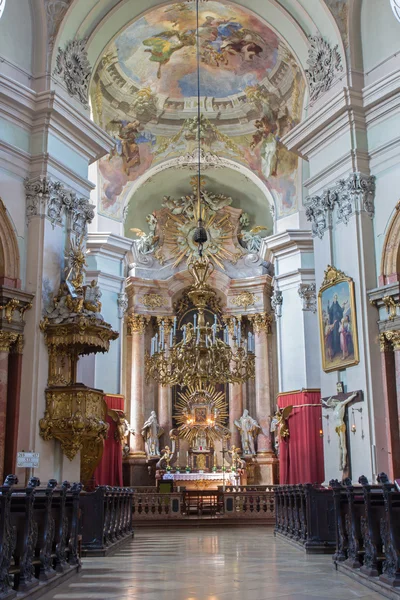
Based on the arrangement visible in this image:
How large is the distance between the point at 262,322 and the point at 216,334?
149cm

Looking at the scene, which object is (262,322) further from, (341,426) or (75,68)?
(75,68)

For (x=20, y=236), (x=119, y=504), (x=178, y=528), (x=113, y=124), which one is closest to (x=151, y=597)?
(x=119, y=504)

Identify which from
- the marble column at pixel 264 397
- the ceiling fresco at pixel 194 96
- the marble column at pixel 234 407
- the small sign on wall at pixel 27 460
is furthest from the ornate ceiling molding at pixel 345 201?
the marble column at pixel 264 397

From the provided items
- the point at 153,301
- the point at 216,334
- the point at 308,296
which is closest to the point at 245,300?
the point at 216,334

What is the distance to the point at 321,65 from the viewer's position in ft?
44.9

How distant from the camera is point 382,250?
1205 cm

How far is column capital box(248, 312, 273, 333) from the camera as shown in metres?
21.0

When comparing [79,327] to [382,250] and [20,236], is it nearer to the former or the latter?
[20,236]

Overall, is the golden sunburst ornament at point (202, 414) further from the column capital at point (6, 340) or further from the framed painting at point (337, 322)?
the column capital at point (6, 340)

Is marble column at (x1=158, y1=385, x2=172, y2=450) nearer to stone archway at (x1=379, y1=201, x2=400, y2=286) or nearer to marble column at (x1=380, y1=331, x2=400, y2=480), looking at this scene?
marble column at (x1=380, y1=331, x2=400, y2=480)

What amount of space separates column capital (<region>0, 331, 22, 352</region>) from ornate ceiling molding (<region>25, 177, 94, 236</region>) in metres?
2.15

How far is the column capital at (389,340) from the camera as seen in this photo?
11.5m

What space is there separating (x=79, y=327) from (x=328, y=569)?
574 cm

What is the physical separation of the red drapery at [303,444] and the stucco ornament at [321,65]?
298 inches
